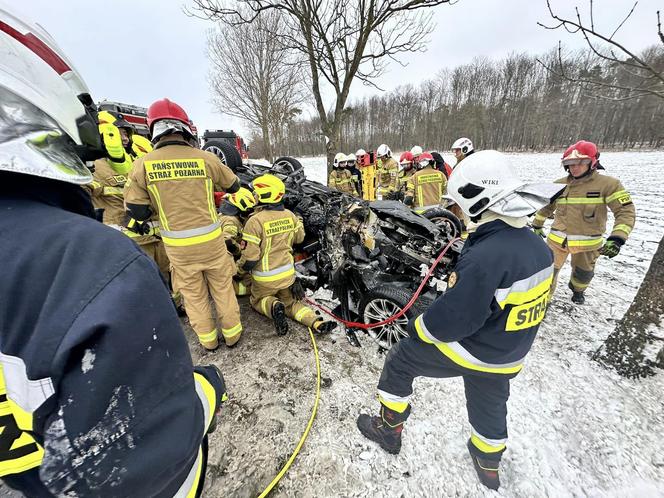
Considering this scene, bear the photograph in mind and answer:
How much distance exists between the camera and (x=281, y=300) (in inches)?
131

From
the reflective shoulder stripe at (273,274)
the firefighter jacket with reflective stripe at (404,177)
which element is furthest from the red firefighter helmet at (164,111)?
the firefighter jacket with reflective stripe at (404,177)

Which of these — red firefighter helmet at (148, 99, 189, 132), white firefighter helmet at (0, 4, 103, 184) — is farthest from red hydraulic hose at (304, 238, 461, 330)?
red firefighter helmet at (148, 99, 189, 132)

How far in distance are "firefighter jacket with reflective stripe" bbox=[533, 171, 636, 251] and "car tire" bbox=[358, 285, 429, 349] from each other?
2.30m

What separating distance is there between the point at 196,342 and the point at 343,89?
7374 millimetres

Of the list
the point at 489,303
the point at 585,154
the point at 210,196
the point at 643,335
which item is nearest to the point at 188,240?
the point at 210,196

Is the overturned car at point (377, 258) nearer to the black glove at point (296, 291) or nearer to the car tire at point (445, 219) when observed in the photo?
the black glove at point (296, 291)

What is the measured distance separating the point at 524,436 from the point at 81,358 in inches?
106

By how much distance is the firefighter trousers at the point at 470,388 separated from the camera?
1.64 metres

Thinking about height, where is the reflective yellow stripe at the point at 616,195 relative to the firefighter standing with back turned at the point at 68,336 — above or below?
below

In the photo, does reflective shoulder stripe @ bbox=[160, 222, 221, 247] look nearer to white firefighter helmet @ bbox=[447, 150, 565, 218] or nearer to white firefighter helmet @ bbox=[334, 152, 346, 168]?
white firefighter helmet @ bbox=[447, 150, 565, 218]

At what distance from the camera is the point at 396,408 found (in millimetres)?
1840

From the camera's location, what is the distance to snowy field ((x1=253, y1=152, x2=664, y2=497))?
1.75 metres

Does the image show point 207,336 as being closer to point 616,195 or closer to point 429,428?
point 429,428

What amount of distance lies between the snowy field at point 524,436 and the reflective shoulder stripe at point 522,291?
1279 mm
